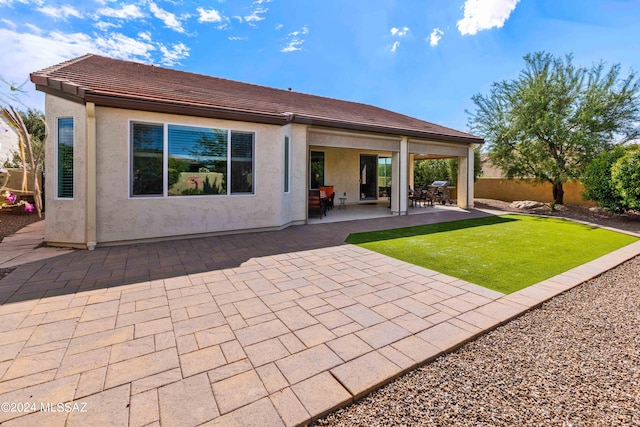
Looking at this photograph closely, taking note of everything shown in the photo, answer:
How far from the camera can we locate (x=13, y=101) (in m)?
1.76

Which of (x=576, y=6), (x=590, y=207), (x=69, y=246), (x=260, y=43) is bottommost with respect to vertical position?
(x=69, y=246)

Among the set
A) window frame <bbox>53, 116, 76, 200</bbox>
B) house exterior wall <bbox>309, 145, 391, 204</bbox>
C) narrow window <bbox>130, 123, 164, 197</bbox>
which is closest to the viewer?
window frame <bbox>53, 116, 76, 200</bbox>

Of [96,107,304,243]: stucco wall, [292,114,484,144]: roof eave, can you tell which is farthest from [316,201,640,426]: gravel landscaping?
[292,114,484,144]: roof eave

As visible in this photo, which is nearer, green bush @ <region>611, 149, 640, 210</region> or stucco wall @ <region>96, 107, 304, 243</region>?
stucco wall @ <region>96, 107, 304, 243</region>

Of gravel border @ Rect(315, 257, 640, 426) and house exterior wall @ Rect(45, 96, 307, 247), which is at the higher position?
house exterior wall @ Rect(45, 96, 307, 247)

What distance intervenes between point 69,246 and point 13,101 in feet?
19.1

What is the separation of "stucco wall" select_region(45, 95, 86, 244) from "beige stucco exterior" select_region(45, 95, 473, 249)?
0.02 meters

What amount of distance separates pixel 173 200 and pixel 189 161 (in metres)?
1.00

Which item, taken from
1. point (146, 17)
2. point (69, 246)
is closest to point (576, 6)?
point (146, 17)

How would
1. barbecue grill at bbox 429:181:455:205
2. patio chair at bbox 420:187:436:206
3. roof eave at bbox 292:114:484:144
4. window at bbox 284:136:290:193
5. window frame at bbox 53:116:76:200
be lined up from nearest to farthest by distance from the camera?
window frame at bbox 53:116:76:200 → window at bbox 284:136:290:193 → roof eave at bbox 292:114:484:144 → patio chair at bbox 420:187:436:206 → barbecue grill at bbox 429:181:455:205

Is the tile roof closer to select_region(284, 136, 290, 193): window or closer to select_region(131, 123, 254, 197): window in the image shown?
select_region(131, 123, 254, 197): window

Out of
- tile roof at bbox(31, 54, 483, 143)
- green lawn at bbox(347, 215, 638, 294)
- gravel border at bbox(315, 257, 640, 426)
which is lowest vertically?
gravel border at bbox(315, 257, 640, 426)

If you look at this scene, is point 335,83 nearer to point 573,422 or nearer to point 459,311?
point 459,311

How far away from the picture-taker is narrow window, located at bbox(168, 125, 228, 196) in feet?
22.8
